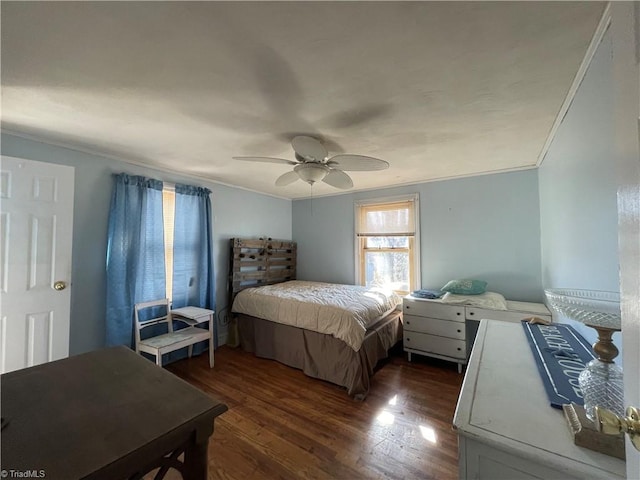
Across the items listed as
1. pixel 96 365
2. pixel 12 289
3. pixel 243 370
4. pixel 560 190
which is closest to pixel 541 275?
pixel 560 190

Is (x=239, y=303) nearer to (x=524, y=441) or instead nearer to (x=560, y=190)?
(x=524, y=441)

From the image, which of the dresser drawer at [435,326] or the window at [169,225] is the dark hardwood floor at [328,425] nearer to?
the dresser drawer at [435,326]

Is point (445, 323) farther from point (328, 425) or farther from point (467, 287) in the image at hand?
point (328, 425)

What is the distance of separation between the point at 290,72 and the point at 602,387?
173 centimetres

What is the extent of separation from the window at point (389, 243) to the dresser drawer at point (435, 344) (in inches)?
31.1

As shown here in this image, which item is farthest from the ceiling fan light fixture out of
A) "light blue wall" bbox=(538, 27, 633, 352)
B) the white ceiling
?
"light blue wall" bbox=(538, 27, 633, 352)

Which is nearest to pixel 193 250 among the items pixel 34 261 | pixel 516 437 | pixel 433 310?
pixel 34 261

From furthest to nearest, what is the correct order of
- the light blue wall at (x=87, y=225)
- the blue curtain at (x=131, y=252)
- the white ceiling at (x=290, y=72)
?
the blue curtain at (x=131, y=252), the light blue wall at (x=87, y=225), the white ceiling at (x=290, y=72)

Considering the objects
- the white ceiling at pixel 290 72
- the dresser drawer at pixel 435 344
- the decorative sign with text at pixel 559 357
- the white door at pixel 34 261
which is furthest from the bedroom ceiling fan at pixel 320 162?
the dresser drawer at pixel 435 344

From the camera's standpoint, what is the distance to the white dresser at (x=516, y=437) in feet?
2.04

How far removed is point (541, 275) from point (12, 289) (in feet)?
15.7

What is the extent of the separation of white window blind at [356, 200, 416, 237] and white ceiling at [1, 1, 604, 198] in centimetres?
144

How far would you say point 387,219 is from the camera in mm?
3842

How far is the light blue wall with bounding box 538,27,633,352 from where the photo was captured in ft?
3.56
